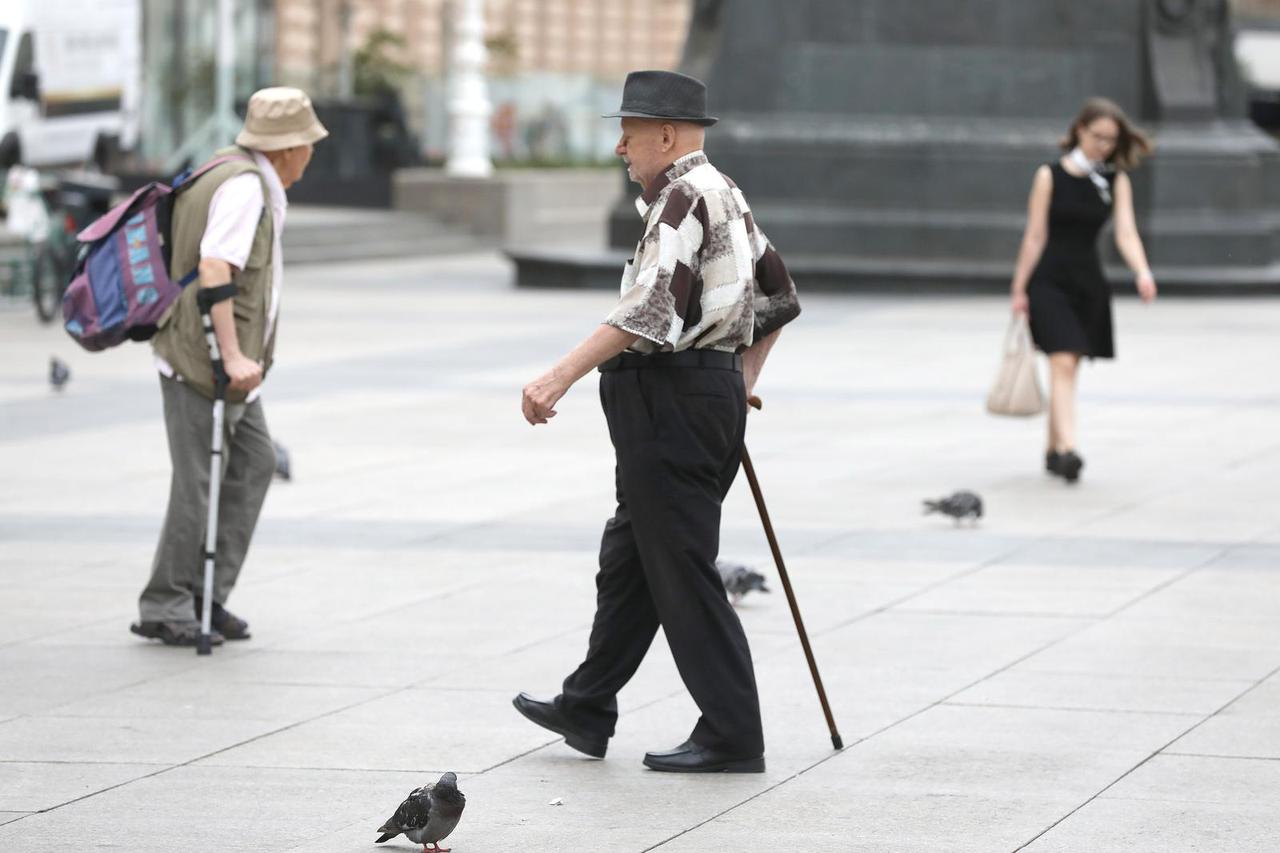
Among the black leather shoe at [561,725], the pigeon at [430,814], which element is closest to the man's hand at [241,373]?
the black leather shoe at [561,725]

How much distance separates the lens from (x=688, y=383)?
6004 millimetres

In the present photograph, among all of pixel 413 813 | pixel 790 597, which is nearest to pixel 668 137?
pixel 790 597

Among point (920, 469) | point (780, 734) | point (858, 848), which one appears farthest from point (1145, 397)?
point (858, 848)

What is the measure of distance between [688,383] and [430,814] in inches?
54.8

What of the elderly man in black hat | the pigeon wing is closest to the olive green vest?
the elderly man in black hat

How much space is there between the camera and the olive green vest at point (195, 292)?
774 centimetres

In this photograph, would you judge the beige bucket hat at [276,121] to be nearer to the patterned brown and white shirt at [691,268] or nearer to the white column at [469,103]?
the patterned brown and white shirt at [691,268]

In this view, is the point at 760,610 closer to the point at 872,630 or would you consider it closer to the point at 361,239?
the point at 872,630

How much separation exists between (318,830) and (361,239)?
2749 centimetres

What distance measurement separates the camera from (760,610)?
8.53 metres

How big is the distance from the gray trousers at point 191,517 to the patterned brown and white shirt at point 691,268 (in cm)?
228

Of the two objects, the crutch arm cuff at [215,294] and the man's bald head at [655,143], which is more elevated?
the man's bald head at [655,143]

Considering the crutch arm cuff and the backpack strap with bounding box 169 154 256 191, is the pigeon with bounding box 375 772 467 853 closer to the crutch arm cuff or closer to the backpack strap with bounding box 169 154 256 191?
the crutch arm cuff

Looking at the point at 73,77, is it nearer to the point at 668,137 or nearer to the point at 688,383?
the point at 668,137
